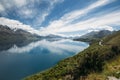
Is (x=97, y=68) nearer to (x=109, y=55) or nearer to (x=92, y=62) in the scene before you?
(x=92, y=62)

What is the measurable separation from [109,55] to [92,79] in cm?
6344

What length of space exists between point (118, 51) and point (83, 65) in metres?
41.9

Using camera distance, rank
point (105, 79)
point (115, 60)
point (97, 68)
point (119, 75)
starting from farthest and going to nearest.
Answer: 1. point (115, 60)
2. point (97, 68)
3. point (119, 75)
4. point (105, 79)

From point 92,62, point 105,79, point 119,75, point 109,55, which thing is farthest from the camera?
point 109,55

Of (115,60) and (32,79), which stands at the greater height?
(115,60)

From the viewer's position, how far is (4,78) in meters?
117

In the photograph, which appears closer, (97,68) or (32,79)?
(97,68)

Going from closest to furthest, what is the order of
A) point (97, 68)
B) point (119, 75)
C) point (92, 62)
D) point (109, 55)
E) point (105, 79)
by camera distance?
point (105, 79) → point (119, 75) → point (97, 68) → point (92, 62) → point (109, 55)

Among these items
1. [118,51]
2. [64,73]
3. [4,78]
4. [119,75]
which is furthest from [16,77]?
[119,75]

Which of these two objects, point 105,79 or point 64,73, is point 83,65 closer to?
point 64,73

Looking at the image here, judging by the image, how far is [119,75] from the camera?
201 ft

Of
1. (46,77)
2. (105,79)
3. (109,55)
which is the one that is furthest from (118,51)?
(105,79)

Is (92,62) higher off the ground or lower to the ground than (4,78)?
higher

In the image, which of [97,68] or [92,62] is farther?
[92,62]
